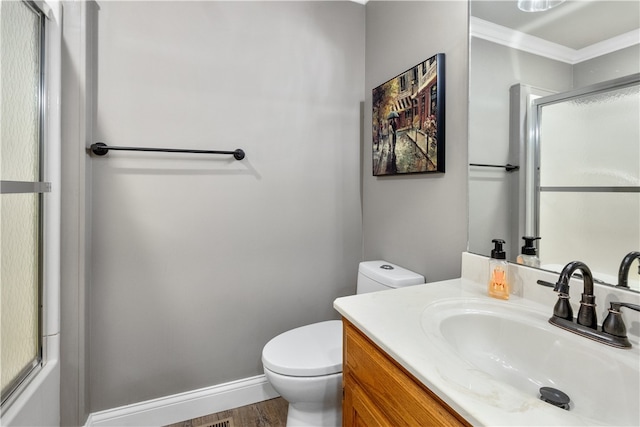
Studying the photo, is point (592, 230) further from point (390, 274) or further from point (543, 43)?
point (390, 274)

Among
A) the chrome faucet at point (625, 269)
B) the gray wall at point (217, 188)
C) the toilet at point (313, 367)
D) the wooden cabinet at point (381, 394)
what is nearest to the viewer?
the wooden cabinet at point (381, 394)

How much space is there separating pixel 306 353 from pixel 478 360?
69cm

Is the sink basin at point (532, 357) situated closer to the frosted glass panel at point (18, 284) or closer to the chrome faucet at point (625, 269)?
the chrome faucet at point (625, 269)

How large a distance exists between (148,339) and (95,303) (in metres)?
0.29

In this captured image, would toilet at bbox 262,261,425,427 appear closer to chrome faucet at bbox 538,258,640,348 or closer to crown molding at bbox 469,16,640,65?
chrome faucet at bbox 538,258,640,348

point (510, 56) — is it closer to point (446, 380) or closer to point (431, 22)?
point (431, 22)

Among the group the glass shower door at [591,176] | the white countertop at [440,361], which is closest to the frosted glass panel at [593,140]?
the glass shower door at [591,176]

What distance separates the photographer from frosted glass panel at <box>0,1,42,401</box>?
0.91 m

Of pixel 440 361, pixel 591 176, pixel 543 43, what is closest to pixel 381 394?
pixel 440 361

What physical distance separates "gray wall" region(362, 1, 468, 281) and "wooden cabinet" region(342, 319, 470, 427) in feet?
2.01

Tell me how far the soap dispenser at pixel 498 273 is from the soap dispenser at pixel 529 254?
2.0 inches

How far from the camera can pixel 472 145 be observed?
115 cm

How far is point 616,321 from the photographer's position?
663 mm

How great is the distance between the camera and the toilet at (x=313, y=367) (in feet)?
3.86
